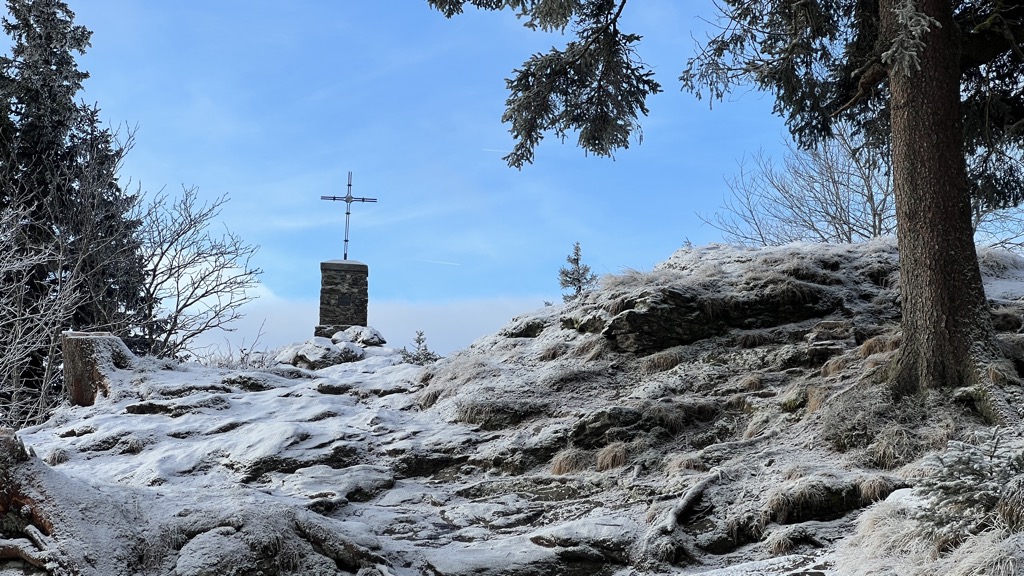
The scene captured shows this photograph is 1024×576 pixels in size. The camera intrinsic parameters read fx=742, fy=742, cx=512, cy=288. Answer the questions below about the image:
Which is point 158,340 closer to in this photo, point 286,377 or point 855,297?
point 286,377

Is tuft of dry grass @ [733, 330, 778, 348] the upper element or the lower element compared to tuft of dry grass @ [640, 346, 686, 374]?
upper

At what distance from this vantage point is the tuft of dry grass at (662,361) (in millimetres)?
8531

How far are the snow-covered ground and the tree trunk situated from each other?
0.39 meters

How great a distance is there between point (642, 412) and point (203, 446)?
462 cm

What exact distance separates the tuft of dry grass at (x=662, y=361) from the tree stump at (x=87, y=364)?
708 centimetres

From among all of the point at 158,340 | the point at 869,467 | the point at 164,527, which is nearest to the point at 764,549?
the point at 869,467

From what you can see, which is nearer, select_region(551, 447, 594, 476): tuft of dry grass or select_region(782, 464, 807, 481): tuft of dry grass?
select_region(782, 464, 807, 481): tuft of dry grass

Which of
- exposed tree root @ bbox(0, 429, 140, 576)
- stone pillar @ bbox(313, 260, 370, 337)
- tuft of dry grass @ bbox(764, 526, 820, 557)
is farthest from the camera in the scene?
stone pillar @ bbox(313, 260, 370, 337)

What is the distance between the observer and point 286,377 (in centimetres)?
1134

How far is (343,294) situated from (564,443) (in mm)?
10549

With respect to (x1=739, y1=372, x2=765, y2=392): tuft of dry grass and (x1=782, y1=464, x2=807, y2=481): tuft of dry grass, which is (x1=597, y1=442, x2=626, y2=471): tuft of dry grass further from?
(x1=739, y1=372, x2=765, y2=392): tuft of dry grass

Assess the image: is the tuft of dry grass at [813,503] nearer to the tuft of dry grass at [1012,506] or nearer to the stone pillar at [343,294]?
the tuft of dry grass at [1012,506]

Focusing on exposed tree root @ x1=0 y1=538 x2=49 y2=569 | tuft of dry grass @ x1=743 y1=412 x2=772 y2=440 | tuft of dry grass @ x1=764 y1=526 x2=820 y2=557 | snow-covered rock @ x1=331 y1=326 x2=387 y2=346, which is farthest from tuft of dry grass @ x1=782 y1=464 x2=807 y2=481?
snow-covered rock @ x1=331 y1=326 x2=387 y2=346

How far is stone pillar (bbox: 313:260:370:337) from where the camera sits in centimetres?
1653
